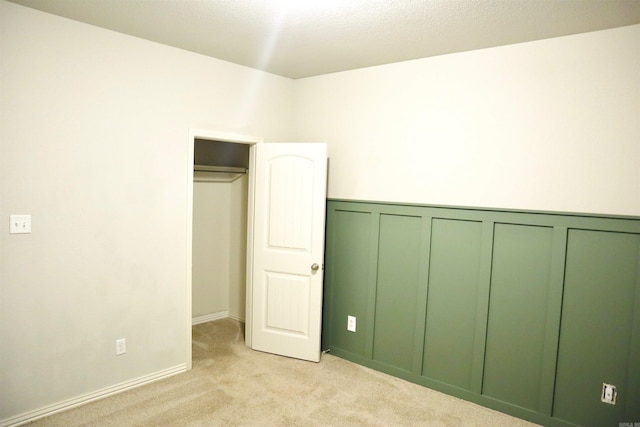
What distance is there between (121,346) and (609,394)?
3255 millimetres

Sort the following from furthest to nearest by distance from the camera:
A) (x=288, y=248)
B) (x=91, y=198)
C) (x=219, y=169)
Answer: (x=219, y=169) → (x=288, y=248) → (x=91, y=198)

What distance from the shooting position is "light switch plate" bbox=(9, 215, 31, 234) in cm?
242

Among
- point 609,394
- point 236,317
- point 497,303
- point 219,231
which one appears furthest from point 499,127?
point 236,317

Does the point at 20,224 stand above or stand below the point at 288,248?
above

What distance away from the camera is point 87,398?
277cm

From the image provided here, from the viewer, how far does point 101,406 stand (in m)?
2.73

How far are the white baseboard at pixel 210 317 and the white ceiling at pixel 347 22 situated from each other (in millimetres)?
2779

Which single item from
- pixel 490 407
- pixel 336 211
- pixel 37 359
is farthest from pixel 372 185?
pixel 37 359

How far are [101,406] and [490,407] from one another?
270 cm

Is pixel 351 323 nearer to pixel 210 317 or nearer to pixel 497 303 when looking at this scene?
pixel 497 303

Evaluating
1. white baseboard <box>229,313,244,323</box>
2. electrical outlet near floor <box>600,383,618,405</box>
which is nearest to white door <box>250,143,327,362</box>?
white baseboard <box>229,313,244,323</box>

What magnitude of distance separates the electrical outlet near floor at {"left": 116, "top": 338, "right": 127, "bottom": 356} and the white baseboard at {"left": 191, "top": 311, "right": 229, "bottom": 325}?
1.41m

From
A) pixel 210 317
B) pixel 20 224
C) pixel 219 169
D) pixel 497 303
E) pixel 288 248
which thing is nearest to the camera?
pixel 20 224

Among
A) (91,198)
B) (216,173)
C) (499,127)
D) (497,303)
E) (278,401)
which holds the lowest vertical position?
(278,401)
